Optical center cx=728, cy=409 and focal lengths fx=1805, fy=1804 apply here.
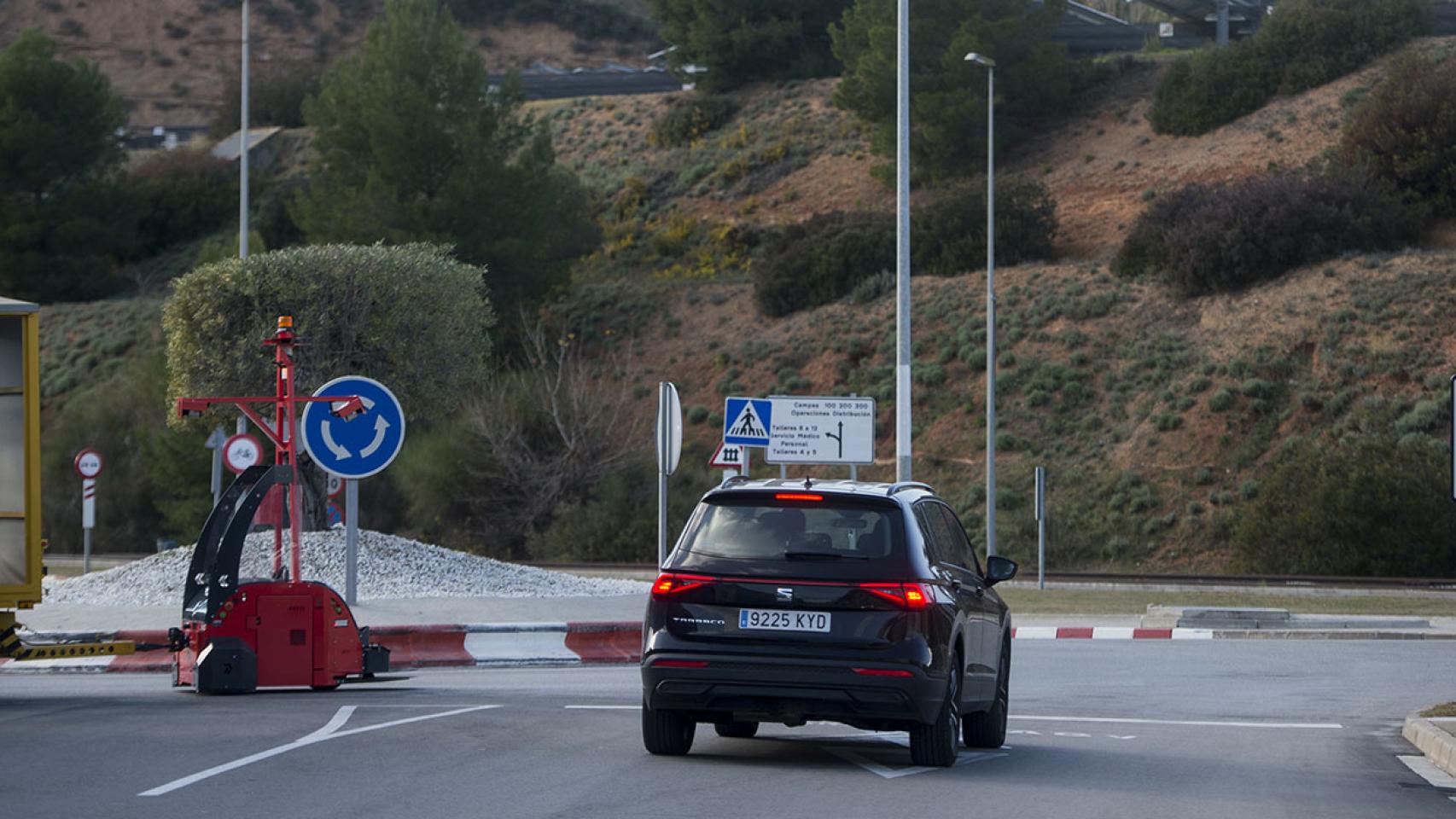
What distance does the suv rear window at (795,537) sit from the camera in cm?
1030

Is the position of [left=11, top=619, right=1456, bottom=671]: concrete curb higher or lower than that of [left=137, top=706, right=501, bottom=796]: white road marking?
lower

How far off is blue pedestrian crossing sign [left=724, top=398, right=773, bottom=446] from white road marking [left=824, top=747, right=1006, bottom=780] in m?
10.9

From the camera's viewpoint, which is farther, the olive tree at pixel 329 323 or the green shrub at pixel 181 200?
the green shrub at pixel 181 200

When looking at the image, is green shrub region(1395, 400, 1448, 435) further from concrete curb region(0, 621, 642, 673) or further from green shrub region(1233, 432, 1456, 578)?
concrete curb region(0, 621, 642, 673)

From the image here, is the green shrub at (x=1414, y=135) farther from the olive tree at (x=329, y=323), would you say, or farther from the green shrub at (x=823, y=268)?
the olive tree at (x=329, y=323)

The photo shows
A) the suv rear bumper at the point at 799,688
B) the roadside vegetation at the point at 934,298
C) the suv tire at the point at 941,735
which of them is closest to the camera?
the suv rear bumper at the point at 799,688

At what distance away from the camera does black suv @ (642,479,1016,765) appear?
10.1m

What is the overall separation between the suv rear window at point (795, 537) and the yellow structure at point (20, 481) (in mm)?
4833

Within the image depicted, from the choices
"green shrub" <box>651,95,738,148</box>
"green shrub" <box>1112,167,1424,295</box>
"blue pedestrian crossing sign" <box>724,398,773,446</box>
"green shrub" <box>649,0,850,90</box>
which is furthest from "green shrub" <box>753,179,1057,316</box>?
"blue pedestrian crossing sign" <box>724,398,773,446</box>

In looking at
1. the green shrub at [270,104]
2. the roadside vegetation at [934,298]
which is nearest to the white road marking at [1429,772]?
the roadside vegetation at [934,298]

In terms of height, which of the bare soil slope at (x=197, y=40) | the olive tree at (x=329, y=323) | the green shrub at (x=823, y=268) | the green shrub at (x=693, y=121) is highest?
the bare soil slope at (x=197, y=40)

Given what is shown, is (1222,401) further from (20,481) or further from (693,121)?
(20,481)

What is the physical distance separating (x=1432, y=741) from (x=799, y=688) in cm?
482

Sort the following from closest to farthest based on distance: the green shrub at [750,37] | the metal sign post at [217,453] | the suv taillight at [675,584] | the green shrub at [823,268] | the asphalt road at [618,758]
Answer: the asphalt road at [618,758] → the suv taillight at [675,584] → the metal sign post at [217,453] → the green shrub at [823,268] → the green shrub at [750,37]
